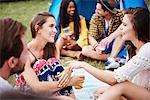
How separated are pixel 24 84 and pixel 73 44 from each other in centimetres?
56

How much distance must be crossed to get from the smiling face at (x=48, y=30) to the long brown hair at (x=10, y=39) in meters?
0.31

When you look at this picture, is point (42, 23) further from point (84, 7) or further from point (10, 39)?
point (84, 7)

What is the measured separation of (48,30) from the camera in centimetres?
151

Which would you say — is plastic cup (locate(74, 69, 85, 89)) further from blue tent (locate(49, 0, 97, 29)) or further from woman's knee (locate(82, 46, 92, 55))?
blue tent (locate(49, 0, 97, 29))

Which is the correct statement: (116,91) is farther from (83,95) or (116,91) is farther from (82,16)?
(82,16)

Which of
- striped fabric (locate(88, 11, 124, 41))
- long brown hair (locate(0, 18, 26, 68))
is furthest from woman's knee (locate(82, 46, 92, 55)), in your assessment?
long brown hair (locate(0, 18, 26, 68))

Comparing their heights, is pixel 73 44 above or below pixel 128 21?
below

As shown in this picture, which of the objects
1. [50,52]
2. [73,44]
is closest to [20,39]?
[50,52]

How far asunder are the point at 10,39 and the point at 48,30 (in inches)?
16.4

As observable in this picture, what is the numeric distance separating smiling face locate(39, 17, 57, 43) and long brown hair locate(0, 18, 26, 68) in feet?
1.02

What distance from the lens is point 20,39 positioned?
1151 mm

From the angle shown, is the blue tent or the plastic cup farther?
the blue tent

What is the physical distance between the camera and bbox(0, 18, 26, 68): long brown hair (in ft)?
3.64

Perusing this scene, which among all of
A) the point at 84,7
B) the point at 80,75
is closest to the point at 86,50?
the point at 84,7
